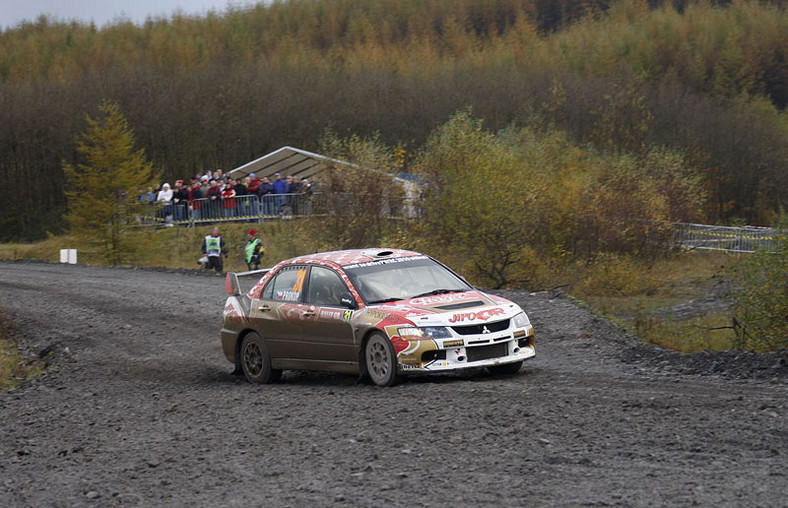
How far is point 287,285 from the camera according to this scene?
12.6m

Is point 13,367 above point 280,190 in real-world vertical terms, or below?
below

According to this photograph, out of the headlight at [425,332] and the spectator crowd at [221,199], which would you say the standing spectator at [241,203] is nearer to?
the spectator crowd at [221,199]

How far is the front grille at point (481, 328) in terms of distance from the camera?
11023 millimetres

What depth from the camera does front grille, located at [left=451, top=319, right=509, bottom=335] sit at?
11.0 meters

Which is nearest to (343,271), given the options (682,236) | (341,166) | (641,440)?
(641,440)

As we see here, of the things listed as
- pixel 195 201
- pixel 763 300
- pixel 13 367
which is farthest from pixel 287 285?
pixel 195 201

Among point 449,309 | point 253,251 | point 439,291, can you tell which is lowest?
point 449,309

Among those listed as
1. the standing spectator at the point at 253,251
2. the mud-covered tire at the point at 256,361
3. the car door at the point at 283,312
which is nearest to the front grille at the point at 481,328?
the car door at the point at 283,312

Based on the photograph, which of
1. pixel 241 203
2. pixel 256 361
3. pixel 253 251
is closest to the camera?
pixel 256 361

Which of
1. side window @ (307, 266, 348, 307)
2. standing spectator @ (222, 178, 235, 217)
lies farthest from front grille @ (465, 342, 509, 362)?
standing spectator @ (222, 178, 235, 217)

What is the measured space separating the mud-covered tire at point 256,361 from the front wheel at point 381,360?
1777 millimetres

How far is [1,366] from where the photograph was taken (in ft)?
52.2

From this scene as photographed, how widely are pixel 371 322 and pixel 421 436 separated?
2822 mm

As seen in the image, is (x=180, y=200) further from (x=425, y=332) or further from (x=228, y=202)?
(x=425, y=332)
